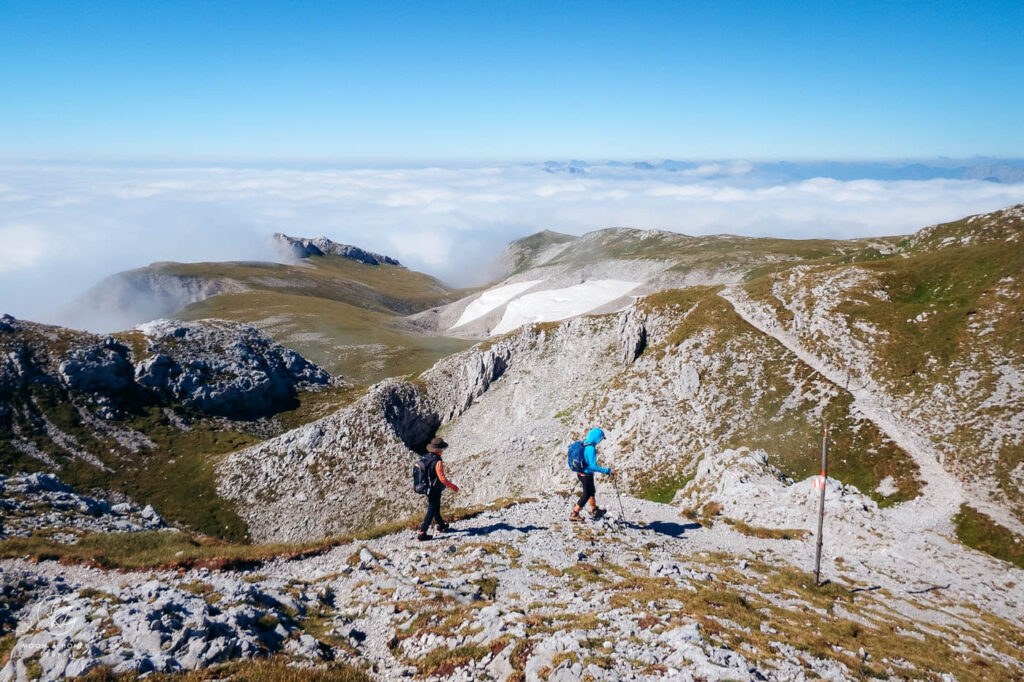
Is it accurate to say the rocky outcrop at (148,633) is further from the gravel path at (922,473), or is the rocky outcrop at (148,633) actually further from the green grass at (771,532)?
the gravel path at (922,473)

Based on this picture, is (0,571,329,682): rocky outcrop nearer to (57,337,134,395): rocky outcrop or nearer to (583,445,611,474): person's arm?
(583,445,611,474): person's arm

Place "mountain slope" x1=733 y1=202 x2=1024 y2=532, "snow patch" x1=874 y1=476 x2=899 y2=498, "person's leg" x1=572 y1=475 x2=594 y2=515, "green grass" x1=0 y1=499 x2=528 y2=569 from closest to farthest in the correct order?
"green grass" x1=0 y1=499 x2=528 y2=569 < "person's leg" x1=572 y1=475 x2=594 y2=515 < "snow patch" x1=874 y1=476 x2=899 y2=498 < "mountain slope" x1=733 y1=202 x2=1024 y2=532

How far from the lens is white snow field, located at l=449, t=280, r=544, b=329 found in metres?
164

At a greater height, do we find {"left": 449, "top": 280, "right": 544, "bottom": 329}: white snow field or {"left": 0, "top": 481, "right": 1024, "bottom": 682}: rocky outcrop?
{"left": 0, "top": 481, "right": 1024, "bottom": 682}: rocky outcrop

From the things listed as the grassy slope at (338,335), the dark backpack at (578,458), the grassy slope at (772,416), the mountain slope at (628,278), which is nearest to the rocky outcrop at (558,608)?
the dark backpack at (578,458)

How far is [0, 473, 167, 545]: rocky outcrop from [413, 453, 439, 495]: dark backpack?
657 inches

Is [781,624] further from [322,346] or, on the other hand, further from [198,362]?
[322,346]

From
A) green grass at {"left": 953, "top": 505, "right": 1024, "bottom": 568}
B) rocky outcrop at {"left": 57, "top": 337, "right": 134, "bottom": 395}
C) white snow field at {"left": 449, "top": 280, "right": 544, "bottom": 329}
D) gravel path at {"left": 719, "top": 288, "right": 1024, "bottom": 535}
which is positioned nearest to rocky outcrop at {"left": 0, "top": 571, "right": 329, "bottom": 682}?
gravel path at {"left": 719, "top": 288, "right": 1024, "bottom": 535}

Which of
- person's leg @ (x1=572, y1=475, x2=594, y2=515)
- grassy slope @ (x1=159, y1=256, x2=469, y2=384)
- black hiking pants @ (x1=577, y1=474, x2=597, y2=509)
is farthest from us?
grassy slope @ (x1=159, y1=256, x2=469, y2=384)

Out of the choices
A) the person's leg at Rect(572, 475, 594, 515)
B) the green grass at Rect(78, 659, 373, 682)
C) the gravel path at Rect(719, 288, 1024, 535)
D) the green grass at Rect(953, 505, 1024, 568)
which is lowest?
the green grass at Rect(953, 505, 1024, 568)

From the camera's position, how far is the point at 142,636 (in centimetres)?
1215

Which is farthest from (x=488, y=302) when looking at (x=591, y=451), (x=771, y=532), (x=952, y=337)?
(x=591, y=451)

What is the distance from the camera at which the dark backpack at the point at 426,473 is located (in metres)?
20.7

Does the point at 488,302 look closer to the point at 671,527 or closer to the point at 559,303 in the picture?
the point at 559,303
